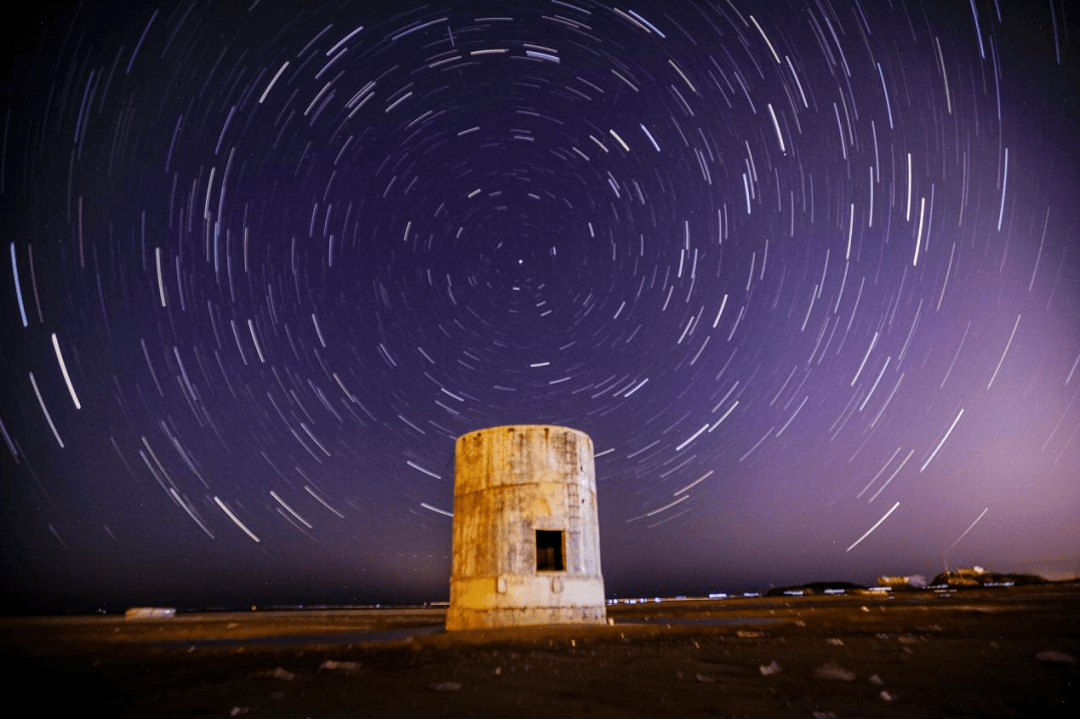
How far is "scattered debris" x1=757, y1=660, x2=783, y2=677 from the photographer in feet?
18.5

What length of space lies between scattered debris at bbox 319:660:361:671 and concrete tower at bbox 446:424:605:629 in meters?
5.29

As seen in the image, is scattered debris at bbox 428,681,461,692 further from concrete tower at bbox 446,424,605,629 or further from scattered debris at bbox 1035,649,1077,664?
concrete tower at bbox 446,424,605,629

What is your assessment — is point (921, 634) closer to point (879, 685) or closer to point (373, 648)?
point (879, 685)

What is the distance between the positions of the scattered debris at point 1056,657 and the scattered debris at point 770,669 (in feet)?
9.74

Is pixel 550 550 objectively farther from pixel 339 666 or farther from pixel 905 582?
pixel 905 582

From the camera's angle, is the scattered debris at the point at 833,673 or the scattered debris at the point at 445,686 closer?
the scattered debris at the point at 445,686

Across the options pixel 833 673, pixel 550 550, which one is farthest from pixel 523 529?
pixel 833 673

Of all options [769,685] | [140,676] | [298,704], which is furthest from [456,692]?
[140,676]

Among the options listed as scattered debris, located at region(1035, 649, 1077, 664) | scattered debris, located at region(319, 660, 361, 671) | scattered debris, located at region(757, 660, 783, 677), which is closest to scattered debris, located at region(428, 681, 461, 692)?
scattered debris, located at region(319, 660, 361, 671)

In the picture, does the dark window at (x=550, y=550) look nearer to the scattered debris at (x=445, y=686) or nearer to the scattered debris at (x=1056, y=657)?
the scattered debris at (x=445, y=686)

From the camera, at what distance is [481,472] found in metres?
13.8

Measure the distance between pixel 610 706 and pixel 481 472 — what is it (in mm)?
9670

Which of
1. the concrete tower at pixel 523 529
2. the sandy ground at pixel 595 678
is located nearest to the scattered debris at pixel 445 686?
the sandy ground at pixel 595 678

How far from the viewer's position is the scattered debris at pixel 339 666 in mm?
6801
